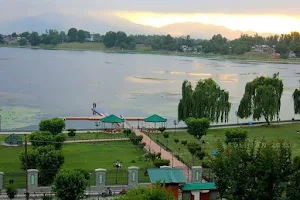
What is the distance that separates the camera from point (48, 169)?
19.2 m

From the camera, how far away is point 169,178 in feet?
56.1

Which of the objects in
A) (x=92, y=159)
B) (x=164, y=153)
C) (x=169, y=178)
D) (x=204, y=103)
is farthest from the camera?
(x=204, y=103)

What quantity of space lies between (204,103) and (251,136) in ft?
19.0

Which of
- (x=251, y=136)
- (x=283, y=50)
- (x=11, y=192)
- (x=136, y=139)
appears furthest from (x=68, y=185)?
(x=283, y=50)

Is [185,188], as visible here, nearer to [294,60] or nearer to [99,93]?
[99,93]

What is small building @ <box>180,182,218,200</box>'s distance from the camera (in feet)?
57.0

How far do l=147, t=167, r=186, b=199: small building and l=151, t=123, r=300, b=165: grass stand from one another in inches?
261

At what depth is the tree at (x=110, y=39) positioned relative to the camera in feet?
608

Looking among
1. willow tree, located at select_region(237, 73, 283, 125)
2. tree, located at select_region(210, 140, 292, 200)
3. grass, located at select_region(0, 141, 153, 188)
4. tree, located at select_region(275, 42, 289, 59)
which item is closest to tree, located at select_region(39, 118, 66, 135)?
grass, located at select_region(0, 141, 153, 188)

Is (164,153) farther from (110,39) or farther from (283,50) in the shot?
(110,39)

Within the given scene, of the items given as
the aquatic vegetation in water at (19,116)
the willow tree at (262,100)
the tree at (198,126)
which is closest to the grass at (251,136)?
the tree at (198,126)

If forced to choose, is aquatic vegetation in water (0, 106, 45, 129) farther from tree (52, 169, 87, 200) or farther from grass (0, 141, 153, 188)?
tree (52, 169, 87, 200)

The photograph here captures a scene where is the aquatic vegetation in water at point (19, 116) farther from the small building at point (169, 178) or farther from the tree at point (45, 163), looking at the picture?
the small building at point (169, 178)

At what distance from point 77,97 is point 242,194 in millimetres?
48199
